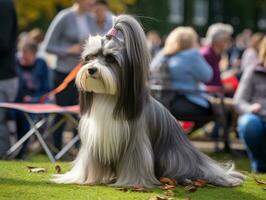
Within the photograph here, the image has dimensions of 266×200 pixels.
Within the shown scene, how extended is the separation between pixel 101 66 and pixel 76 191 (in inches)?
39.0

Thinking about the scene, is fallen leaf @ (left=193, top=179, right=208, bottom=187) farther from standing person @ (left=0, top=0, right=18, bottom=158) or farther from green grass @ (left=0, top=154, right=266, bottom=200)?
standing person @ (left=0, top=0, right=18, bottom=158)

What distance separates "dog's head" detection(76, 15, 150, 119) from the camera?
5973 mm

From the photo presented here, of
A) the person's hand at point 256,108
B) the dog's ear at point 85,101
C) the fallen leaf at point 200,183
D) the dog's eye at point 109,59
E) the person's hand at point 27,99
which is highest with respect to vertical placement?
the dog's eye at point 109,59

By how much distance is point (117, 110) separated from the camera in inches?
240

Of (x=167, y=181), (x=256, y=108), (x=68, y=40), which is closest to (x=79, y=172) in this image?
(x=167, y=181)

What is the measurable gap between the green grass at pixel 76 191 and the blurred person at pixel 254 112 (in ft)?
6.67

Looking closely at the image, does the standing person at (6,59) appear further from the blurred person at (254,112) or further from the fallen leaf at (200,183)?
the fallen leaf at (200,183)

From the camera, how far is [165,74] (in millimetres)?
10648

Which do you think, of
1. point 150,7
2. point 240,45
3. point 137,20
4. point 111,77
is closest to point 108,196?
point 111,77

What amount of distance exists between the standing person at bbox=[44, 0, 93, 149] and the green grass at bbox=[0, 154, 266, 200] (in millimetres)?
3010

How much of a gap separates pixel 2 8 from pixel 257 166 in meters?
3.49

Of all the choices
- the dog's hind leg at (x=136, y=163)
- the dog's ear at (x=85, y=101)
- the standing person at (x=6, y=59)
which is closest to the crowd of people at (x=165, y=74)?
the standing person at (x=6, y=59)

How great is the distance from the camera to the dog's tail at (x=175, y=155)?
6.33 metres

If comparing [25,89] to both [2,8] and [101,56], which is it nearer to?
[2,8]
